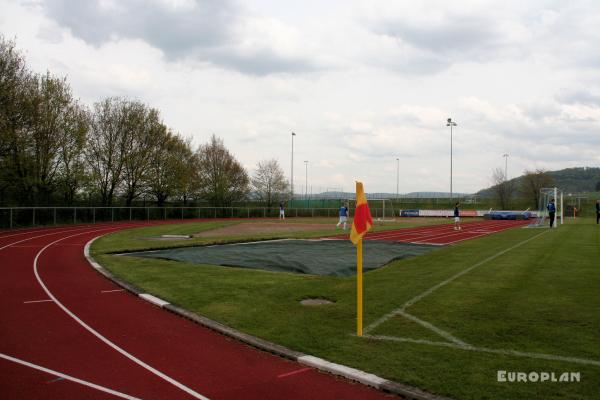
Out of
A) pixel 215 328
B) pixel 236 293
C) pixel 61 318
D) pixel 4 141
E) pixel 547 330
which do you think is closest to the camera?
pixel 547 330

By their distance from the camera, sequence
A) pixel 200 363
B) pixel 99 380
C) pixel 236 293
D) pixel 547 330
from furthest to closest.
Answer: pixel 236 293
pixel 547 330
pixel 200 363
pixel 99 380

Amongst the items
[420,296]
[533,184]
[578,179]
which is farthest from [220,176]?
[578,179]

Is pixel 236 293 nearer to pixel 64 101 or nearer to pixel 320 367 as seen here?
pixel 320 367

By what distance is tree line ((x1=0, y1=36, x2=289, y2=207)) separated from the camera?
30.1m

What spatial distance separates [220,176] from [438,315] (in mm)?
52110

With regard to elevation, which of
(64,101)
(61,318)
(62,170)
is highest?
(64,101)

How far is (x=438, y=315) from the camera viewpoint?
7.30 metres

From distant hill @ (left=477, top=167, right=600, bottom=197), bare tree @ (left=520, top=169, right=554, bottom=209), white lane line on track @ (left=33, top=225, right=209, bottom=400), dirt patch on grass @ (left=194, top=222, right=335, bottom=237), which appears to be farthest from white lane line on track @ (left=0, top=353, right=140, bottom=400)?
distant hill @ (left=477, top=167, right=600, bottom=197)

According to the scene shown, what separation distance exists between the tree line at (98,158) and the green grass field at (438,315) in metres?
22.8

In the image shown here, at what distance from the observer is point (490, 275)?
1066 cm

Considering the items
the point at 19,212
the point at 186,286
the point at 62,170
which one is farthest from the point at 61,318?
the point at 62,170

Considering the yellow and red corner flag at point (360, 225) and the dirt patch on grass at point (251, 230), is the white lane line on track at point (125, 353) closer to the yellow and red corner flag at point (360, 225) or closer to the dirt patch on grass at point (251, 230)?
the yellow and red corner flag at point (360, 225)

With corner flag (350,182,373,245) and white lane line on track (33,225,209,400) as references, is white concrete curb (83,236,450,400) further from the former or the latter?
corner flag (350,182,373,245)

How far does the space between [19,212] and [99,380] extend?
2852 cm
